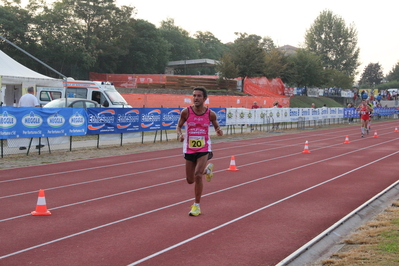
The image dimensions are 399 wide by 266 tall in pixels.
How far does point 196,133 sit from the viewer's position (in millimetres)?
7977

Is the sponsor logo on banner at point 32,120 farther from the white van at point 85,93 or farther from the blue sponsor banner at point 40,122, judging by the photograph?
the white van at point 85,93

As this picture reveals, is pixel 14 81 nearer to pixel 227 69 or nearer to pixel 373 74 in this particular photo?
pixel 227 69

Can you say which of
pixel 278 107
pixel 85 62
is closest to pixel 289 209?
pixel 278 107

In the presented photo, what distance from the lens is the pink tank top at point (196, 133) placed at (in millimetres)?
7961

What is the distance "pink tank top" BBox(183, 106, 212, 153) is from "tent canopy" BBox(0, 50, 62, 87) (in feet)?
55.1

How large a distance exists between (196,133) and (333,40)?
95.3 m

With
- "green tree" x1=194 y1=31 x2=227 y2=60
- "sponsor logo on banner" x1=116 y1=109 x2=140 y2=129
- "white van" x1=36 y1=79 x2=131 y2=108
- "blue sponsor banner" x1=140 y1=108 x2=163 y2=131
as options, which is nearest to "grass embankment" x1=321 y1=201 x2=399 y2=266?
"sponsor logo on banner" x1=116 y1=109 x2=140 y2=129

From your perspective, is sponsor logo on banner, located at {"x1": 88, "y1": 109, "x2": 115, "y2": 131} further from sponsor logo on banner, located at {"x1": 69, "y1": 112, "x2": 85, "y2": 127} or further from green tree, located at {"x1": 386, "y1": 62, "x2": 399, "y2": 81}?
green tree, located at {"x1": 386, "y1": 62, "x2": 399, "y2": 81}

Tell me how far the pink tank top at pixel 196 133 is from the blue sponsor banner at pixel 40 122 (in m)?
9.77

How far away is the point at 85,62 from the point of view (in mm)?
59750

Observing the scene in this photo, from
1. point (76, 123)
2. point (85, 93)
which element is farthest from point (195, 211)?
point (85, 93)

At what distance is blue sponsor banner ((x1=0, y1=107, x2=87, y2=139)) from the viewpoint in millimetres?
15648

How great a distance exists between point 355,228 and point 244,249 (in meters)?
2.19

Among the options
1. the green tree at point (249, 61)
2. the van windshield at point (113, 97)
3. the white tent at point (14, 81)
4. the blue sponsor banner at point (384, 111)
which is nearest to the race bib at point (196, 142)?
the white tent at point (14, 81)
